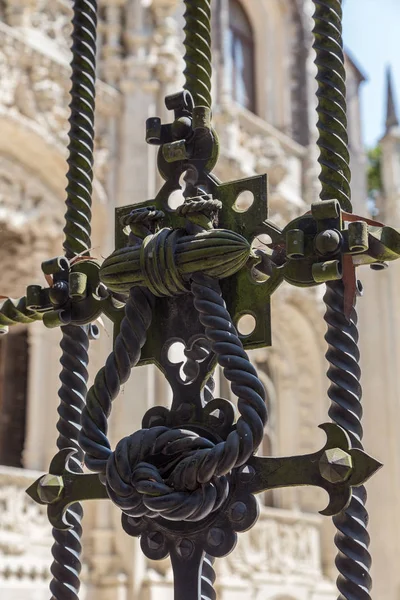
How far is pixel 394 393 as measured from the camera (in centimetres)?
1073

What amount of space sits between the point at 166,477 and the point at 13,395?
7.40 m

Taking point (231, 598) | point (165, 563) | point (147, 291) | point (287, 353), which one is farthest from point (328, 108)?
point (287, 353)

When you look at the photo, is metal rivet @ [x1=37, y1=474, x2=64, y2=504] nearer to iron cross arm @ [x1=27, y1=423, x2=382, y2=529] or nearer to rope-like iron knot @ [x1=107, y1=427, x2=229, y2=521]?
iron cross arm @ [x1=27, y1=423, x2=382, y2=529]

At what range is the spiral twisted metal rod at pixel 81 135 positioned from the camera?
1792mm

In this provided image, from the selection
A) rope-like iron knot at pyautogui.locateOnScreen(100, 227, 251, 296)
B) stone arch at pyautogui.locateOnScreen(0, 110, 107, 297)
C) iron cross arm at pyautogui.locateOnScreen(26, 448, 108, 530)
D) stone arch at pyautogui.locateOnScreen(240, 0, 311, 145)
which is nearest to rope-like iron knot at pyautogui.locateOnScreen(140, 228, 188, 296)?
rope-like iron knot at pyautogui.locateOnScreen(100, 227, 251, 296)

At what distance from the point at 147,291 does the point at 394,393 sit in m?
9.59

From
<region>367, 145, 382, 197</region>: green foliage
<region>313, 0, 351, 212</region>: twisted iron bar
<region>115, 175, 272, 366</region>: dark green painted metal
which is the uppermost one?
<region>367, 145, 382, 197</region>: green foliage

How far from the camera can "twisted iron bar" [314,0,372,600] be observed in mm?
1301

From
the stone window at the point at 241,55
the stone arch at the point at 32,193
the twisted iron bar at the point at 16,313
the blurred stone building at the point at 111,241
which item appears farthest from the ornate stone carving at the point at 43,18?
the twisted iron bar at the point at 16,313

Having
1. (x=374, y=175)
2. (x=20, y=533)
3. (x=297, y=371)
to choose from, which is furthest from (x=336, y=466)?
(x=374, y=175)

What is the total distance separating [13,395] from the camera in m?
8.54

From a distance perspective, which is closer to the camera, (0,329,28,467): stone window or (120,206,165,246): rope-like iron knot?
(120,206,165,246): rope-like iron knot

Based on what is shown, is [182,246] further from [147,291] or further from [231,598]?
[231,598]

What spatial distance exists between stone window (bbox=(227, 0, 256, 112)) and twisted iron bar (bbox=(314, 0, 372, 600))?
372 inches
